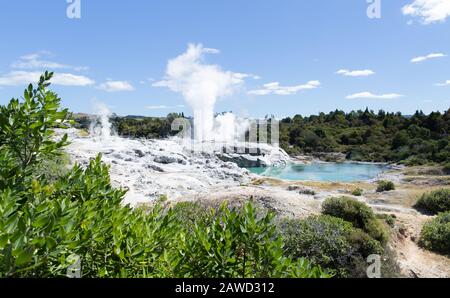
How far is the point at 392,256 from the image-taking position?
10.6 metres

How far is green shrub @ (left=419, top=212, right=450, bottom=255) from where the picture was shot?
1258cm

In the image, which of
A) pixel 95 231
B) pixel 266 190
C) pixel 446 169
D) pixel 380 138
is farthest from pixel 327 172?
pixel 95 231

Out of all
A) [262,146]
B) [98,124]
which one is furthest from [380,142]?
[98,124]

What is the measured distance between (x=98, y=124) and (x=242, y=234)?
240 ft

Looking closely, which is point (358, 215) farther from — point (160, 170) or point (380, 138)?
point (380, 138)

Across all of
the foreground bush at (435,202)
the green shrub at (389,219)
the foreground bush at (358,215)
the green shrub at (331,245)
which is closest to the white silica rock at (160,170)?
the green shrub at (331,245)

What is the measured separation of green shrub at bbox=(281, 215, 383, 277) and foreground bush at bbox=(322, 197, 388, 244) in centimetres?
152

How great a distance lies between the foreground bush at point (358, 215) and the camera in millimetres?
11852

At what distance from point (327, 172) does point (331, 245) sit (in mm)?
40211

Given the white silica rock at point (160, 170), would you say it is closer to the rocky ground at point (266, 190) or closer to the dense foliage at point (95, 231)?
the rocky ground at point (266, 190)

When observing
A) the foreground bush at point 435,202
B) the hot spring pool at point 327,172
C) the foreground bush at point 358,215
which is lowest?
the hot spring pool at point 327,172

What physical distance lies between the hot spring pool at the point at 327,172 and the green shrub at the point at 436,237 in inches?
1049
